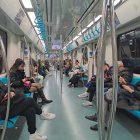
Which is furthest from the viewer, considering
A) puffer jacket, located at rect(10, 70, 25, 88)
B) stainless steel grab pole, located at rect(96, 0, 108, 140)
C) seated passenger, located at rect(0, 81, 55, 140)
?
puffer jacket, located at rect(10, 70, 25, 88)

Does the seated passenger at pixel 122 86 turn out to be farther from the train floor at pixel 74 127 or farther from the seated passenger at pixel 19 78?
the seated passenger at pixel 19 78

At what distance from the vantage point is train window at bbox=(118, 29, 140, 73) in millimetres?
5266

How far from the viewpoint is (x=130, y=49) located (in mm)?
5602

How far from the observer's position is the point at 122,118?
4.36 meters

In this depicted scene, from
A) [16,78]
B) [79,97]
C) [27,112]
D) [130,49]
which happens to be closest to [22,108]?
[27,112]

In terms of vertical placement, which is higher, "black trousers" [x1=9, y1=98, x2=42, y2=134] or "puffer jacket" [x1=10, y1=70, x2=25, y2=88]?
"puffer jacket" [x1=10, y1=70, x2=25, y2=88]

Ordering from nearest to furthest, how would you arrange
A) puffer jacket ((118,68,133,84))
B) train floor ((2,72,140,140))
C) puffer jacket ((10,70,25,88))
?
train floor ((2,72,140,140))
puffer jacket ((10,70,25,88))
puffer jacket ((118,68,133,84))

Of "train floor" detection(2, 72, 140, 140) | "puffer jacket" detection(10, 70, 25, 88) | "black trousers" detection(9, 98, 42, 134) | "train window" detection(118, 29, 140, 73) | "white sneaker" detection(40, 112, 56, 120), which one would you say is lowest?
"train floor" detection(2, 72, 140, 140)

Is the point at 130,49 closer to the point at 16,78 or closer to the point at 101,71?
the point at 16,78

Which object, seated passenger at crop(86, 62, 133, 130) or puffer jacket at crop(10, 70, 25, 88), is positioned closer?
seated passenger at crop(86, 62, 133, 130)

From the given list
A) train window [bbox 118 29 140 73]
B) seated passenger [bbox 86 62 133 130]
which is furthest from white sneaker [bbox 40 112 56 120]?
train window [bbox 118 29 140 73]

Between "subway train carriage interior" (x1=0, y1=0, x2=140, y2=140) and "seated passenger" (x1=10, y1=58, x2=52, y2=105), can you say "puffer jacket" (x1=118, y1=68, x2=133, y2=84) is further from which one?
"seated passenger" (x1=10, y1=58, x2=52, y2=105)

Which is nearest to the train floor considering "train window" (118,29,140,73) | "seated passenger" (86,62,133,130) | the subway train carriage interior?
the subway train carriage interior

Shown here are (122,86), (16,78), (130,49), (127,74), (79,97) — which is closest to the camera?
(122,86)
